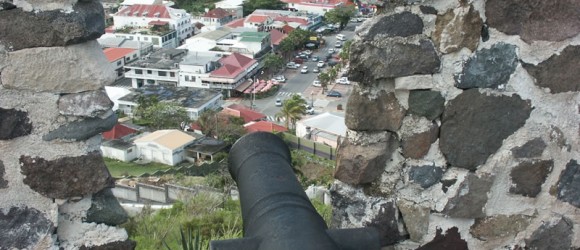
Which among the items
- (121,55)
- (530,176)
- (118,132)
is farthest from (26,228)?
(121,55)

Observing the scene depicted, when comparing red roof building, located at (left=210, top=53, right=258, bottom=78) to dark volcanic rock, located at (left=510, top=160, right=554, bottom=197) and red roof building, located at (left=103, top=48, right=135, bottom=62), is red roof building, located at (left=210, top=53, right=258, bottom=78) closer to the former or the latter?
red roof building, located at (left=103, top=48, right=135, bottom=62)

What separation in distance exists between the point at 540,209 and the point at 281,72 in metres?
35.8

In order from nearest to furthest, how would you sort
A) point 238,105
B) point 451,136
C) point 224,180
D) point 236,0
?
point 451,136
point 224,180
point 238,105
point 236,0

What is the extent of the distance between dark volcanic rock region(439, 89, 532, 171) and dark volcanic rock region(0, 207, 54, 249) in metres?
1.46

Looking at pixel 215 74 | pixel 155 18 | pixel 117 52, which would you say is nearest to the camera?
pixel 215 74

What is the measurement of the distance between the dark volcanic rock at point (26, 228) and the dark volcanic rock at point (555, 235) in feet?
5.90

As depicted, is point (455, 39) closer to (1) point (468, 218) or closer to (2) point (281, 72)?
(1) point (468, 218)

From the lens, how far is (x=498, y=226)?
247cm

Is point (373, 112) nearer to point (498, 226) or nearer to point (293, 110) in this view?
point (498, 226)

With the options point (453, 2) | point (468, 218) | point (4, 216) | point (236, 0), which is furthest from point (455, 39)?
point (236, 0)

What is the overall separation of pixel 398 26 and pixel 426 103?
0.99 ft

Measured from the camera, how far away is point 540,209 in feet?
8.07

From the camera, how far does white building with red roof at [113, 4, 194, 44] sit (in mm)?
44094

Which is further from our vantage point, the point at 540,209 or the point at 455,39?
the point at 540,209
